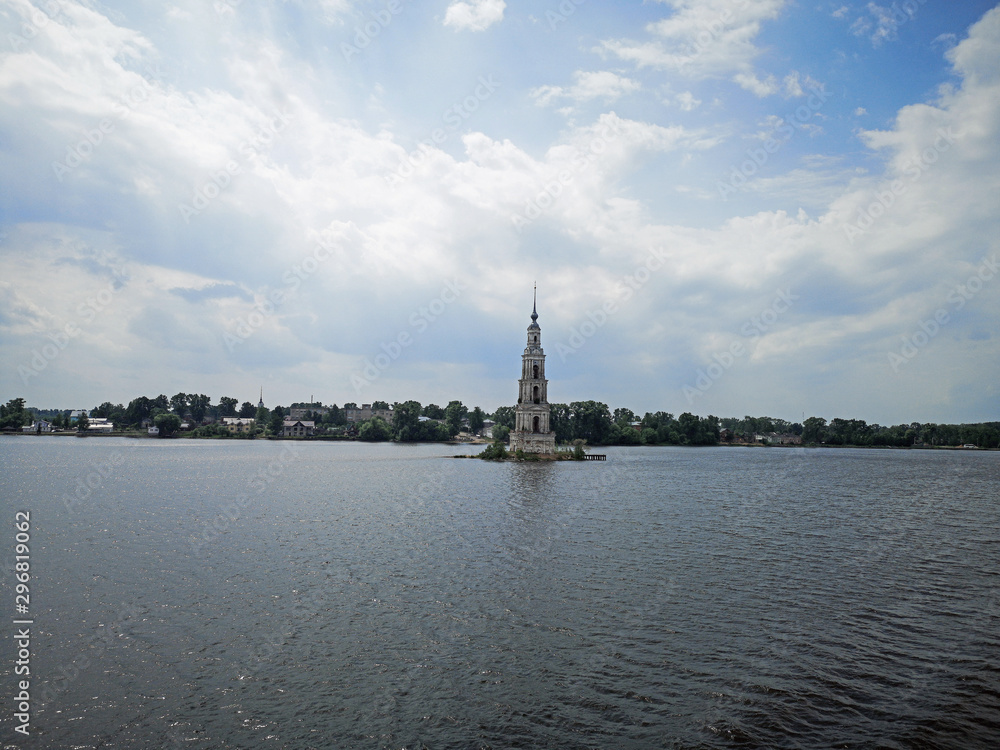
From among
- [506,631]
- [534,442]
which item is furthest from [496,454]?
[506,631]

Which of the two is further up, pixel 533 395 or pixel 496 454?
pixel 533 395

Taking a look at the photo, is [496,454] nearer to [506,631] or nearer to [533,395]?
[533,395]

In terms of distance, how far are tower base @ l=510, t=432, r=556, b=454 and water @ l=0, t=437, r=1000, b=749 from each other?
8577 cm

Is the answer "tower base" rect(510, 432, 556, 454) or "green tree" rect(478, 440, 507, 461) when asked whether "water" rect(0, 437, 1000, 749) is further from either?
"tower base" rect(510, 432, 556, 454)

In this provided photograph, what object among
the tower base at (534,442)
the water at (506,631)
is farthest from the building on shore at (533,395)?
the water at (506,631)

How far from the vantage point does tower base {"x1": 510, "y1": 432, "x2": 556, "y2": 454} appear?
135 metres

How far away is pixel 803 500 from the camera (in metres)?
65.6

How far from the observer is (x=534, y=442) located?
136m

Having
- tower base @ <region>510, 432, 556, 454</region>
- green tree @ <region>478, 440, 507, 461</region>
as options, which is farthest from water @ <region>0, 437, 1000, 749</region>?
tower base @ <region>510, 432, 556, 454</region>

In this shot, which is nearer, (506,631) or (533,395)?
(506,631)

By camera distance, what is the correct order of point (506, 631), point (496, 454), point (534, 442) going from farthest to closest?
1. point (534, 442)
2. point (496, 454)
3. point (506, 631)

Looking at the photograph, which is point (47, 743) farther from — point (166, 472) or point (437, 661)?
point (166, 472)

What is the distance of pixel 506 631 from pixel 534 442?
113046 millimetres

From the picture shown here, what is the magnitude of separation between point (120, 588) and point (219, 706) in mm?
14234
